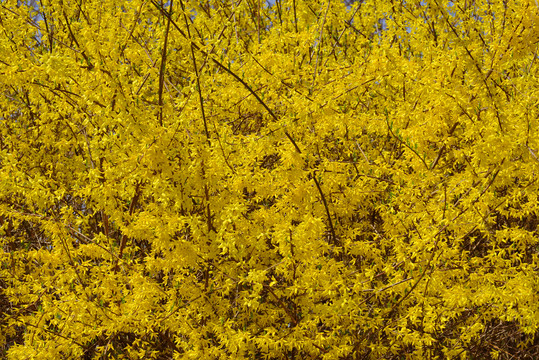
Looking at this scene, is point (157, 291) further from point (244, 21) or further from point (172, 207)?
point (244, 21)

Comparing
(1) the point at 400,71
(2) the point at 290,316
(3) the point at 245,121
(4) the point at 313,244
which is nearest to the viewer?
(4) the point at 313,244

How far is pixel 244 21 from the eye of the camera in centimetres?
578

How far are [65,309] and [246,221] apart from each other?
1339mm

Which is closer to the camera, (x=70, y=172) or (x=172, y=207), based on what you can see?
(x=172, y=207)

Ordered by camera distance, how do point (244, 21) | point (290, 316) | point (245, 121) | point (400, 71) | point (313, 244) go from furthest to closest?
point (244, 21)
point (245, 121)
point (400, 71)
point (290, 316)
point (313, 244)

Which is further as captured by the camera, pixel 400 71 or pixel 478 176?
pixel 400 71

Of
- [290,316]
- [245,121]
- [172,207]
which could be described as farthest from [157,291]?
[245,121]

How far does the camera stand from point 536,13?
3578mm

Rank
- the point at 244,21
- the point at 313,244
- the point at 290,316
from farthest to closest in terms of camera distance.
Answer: the point at 244,21 < the point at 290,316 < the point at 313,244

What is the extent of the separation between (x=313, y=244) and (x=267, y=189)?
0.58 m

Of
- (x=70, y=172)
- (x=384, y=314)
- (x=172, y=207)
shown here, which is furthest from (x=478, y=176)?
(x=70, y=172)

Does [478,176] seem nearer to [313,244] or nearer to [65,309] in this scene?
[313,244]

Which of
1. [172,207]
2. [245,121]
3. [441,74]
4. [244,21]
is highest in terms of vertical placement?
[244,21]

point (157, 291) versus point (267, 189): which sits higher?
point (267, 189)
